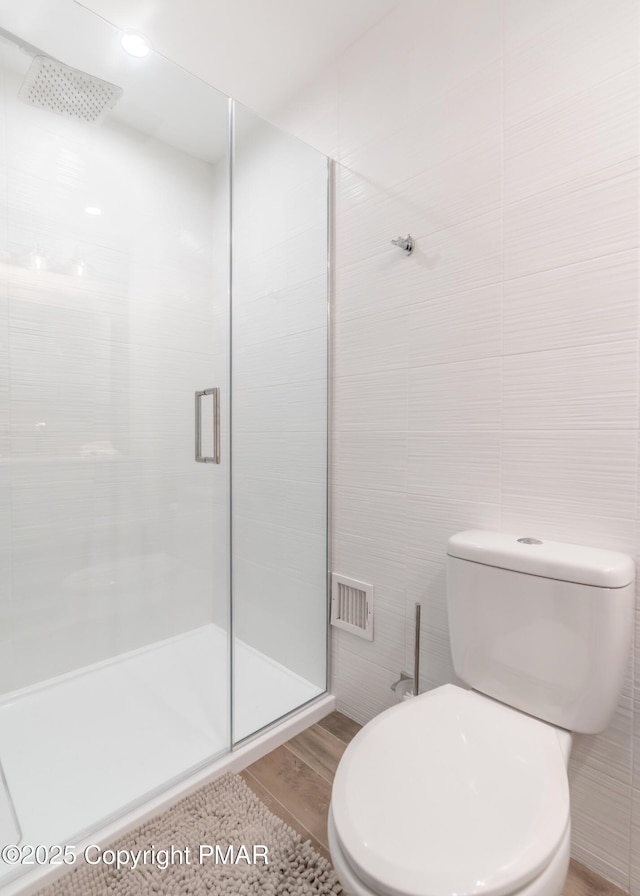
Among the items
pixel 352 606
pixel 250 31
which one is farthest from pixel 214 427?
pixel 250 31

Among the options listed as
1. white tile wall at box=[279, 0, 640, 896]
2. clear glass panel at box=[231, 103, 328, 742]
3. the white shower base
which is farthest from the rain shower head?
the white shower base

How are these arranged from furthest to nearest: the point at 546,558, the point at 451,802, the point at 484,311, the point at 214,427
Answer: the point at 214,427 → the point at 484,311 → the point at 546,558 → the point at 451,802

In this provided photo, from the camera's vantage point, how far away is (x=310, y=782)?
1.32 m

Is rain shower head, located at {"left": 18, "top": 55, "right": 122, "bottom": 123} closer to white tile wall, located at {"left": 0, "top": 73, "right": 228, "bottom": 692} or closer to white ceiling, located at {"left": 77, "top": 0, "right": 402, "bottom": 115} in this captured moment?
white tile wall, located at {"left": 0, "top": 73, "right": 228, "bottom": 692}

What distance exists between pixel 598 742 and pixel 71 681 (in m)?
1.77

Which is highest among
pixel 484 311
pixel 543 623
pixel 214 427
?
pixel 484 311

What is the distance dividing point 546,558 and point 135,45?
1.81 metres

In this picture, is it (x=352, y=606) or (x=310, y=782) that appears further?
(x=352, y=606)

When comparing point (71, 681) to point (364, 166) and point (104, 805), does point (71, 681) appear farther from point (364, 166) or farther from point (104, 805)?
point (364, 166)

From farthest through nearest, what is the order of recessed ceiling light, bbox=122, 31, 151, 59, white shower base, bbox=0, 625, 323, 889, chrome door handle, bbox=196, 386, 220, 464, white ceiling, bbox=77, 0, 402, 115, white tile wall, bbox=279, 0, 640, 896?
1. chrome door handle, bbox=196, 386, 220, 464
2. white ceiling, bbox=77, 0, 402, 115
3. recessed ceiling light, bbox=122, 31, 151, 59
4. white shower base, bbox=0, 625, 323, 889
5. white tile wall, bbox=279, 0, 640, 896

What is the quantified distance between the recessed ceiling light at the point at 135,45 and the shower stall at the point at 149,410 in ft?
0.08

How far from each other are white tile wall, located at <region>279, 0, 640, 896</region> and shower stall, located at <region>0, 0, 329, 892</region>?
0.64ft

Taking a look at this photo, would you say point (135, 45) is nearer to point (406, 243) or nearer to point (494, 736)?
point (406, 243)

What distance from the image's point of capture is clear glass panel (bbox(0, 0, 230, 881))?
4.64 feet
